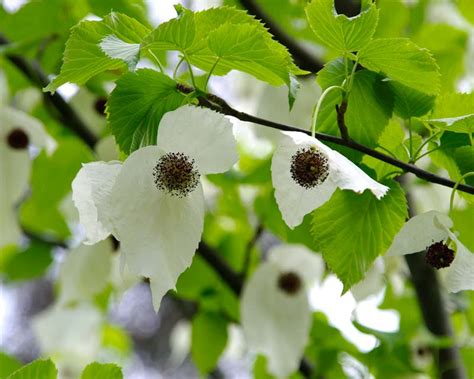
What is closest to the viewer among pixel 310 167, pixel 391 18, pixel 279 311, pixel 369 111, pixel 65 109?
pixel 310 167

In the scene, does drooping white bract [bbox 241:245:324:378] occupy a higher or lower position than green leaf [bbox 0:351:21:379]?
lower

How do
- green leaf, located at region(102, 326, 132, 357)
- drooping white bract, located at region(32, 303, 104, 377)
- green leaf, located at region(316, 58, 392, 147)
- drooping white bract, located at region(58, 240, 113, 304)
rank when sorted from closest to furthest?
green leaf, located at region(316, 58, 392, 147)
drooping white bract, located at region(58, 240, 113, 304)
drooping white bract, located at region(32, 303, 104, 377)
green leaf, located at region(102, 326, 132, 357)

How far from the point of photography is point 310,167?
445 millimetres

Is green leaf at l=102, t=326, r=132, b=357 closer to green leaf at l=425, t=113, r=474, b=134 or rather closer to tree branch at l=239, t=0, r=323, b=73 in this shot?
tree branch at l=239, t=0, r=323, b=73

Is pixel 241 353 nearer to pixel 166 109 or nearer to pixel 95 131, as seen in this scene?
pixel 95 131

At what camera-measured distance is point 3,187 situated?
1.02m

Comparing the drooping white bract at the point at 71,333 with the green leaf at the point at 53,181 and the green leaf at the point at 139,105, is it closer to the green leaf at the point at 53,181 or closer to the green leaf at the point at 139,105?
the green leaf at the point at 53,181

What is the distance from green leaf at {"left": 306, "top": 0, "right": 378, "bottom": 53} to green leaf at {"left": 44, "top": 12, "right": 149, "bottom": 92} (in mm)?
110

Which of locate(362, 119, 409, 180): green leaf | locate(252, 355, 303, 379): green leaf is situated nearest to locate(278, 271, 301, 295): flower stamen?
locate(252, 355, 303, 379): green leaf

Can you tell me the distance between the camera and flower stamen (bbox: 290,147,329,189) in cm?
45

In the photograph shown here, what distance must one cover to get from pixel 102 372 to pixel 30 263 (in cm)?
83

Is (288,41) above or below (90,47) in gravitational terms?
below

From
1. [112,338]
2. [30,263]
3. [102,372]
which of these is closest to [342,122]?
[102,372]

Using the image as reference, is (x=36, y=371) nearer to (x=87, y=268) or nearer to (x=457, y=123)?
(x=457, y=123)
